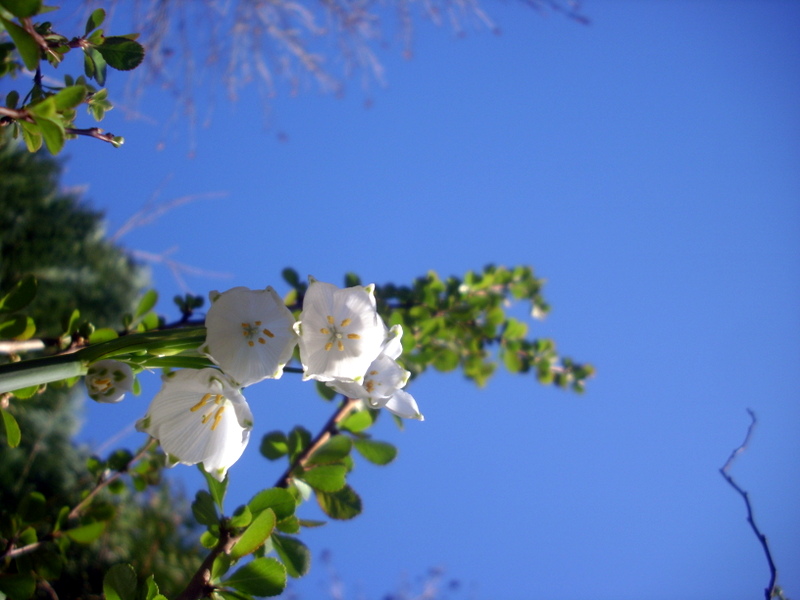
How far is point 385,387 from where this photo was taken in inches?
28.9

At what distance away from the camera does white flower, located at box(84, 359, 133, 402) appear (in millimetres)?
605

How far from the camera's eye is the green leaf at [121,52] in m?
0.78

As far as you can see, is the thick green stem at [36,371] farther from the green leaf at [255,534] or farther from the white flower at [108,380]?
the green leaf at [255,534]

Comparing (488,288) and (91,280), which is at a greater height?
(488,288)

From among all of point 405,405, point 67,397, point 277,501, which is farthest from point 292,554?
point 67,397

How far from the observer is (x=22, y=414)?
96.3 inches

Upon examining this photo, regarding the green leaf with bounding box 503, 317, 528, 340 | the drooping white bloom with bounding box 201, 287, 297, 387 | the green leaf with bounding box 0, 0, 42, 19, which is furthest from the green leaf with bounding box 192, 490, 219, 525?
the green leaf with bounding box 503, 317, 528, 340

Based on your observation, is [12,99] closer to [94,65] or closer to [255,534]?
[94,65]

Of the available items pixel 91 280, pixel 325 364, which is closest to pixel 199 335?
pixel 325 364

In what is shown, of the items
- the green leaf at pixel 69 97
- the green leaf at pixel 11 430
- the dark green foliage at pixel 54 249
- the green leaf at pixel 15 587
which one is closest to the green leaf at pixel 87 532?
the green leaf at pixel 15 587

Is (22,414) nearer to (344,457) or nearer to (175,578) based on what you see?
(175,578)

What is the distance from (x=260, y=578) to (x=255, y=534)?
0.06m

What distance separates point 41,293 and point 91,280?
0.30 meters

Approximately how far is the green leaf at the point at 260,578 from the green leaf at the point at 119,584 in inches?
4.7
